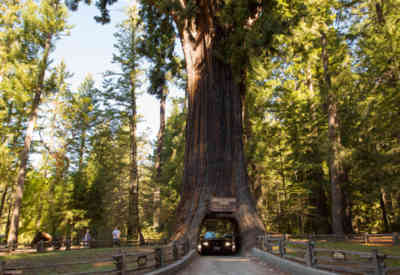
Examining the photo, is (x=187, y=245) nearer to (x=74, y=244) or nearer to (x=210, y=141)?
(x=210, y=141)

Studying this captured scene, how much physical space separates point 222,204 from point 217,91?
5.97 metres

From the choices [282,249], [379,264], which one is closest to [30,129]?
[282,249]

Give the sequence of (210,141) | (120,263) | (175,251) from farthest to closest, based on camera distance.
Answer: (210,141) → (175,251) → (120,263)

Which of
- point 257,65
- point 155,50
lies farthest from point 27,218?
point 257,65

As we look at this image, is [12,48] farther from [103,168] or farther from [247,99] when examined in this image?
[247,99]

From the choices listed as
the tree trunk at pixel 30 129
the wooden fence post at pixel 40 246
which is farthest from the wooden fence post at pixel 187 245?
the tree trunk at pixel 30 129

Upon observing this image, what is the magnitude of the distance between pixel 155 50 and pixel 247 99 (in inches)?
327

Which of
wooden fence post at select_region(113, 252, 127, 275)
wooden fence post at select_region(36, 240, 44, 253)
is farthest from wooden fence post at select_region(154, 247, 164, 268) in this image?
wooden fence post at select_region(36, 240, 44, 253)

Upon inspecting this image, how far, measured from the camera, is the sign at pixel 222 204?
49.0 feet

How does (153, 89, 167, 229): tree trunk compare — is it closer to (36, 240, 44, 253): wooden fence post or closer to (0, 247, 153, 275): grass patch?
(36, 240, 44, 253): wooden fence post

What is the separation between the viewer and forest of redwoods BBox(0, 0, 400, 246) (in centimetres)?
1638

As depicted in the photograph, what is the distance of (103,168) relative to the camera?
33.8 m

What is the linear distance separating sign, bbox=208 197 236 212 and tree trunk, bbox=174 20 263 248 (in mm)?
247

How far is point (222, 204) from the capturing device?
15.0 meters
